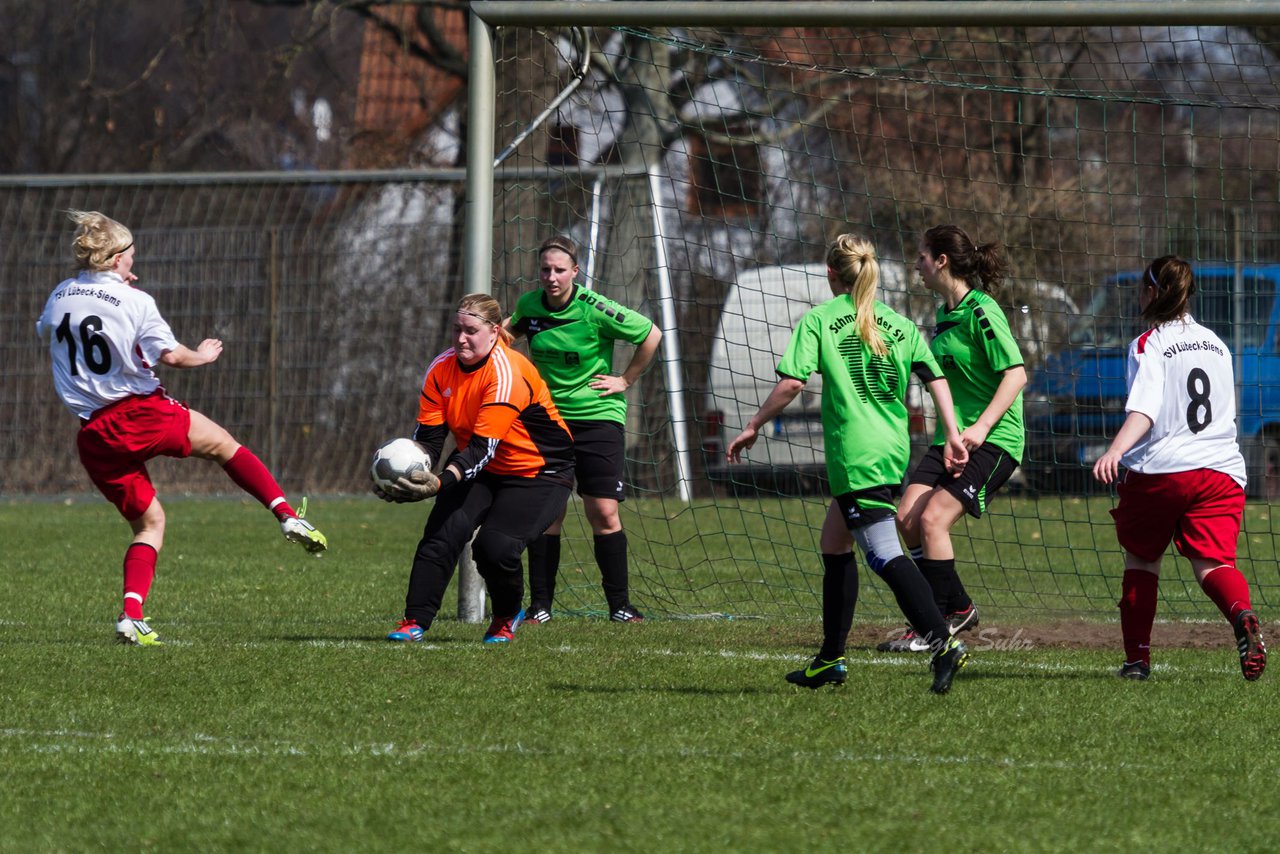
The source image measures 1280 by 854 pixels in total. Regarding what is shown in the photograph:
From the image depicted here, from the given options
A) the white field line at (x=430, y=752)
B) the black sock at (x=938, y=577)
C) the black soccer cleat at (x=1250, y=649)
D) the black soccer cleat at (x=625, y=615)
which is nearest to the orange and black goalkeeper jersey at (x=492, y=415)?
the black soccer cleat at (x=625, y=615)

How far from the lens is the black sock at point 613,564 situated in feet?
28.5

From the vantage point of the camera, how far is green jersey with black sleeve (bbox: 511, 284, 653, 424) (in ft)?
27.9

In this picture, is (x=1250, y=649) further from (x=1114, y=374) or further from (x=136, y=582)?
(x=1114, y=374)

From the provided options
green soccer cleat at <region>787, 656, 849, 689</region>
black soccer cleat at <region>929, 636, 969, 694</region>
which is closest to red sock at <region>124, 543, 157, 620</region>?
green soccer cleat at <region>787, 656, 849, 689</region>

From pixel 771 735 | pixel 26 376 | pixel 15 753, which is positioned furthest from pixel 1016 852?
pixel 26 376

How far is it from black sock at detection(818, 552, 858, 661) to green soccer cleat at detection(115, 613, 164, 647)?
115 inches

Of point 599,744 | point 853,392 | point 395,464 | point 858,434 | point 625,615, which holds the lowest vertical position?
point 625,615

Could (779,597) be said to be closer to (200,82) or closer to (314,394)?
(314,394)

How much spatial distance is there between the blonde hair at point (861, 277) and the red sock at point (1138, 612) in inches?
55.9

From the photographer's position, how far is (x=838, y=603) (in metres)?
6.12

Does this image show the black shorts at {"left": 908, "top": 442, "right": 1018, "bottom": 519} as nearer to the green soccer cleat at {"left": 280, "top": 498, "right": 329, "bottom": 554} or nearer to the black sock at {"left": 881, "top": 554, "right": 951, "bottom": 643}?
the black sock at {"left": 881, "top": 554, "right": 951, "bottom": 643}

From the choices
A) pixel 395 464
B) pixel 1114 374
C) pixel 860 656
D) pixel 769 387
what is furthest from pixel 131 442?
pixel 769 387

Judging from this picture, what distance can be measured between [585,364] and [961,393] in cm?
197

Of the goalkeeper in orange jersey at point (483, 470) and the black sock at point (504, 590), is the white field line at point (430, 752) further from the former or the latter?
the black sock at point (504, 590)
